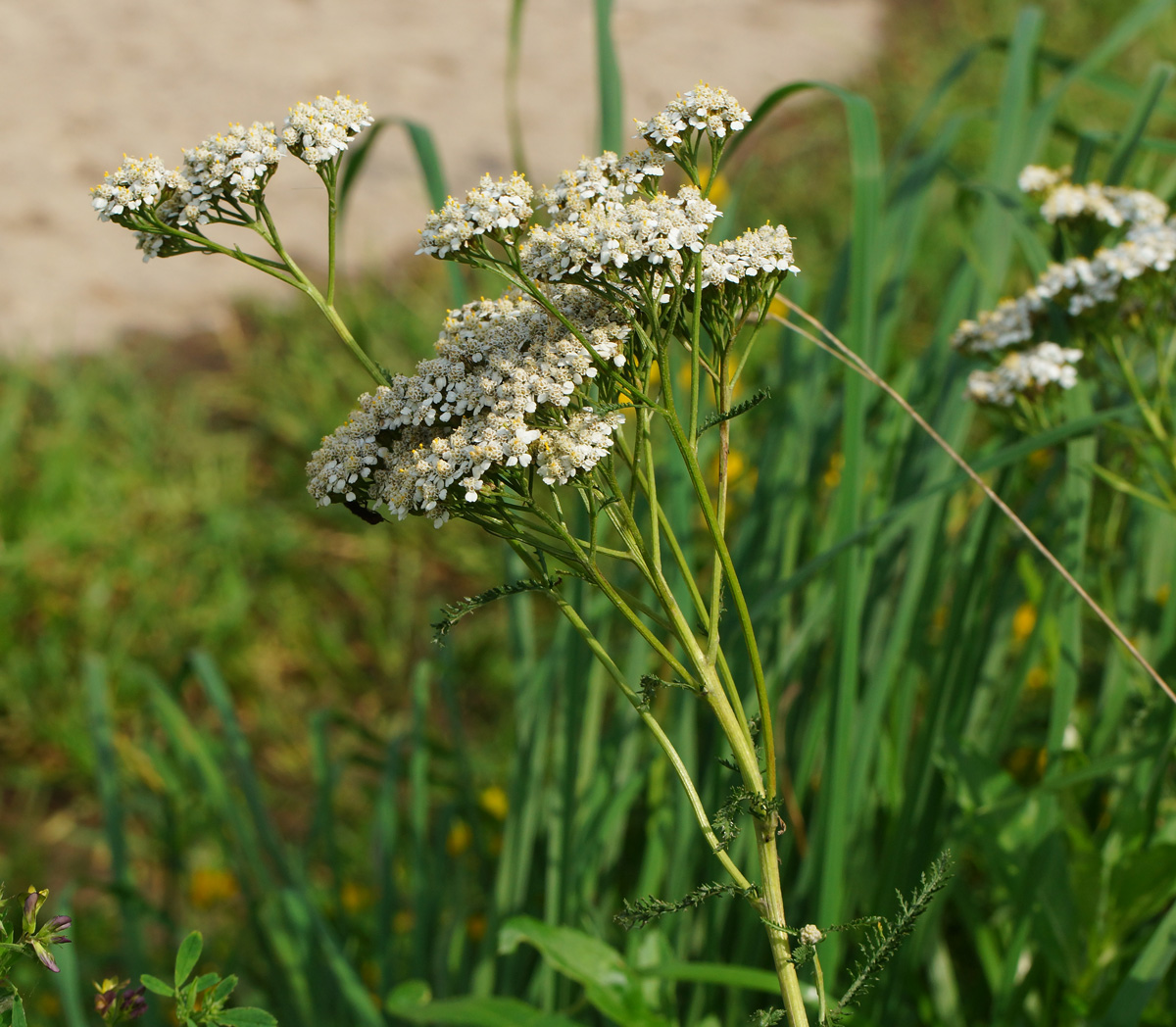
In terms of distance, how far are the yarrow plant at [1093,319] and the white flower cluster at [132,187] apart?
1.10 m

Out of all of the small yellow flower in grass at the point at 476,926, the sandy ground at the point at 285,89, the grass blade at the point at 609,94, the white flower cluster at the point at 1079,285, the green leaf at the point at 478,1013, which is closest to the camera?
the green leaf at the point at 478,1013

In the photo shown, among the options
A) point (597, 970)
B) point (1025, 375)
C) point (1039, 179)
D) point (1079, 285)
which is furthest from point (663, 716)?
point (1039, 179)

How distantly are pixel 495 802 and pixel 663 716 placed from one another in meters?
0.45

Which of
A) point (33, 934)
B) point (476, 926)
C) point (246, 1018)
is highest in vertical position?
point (33, 934)

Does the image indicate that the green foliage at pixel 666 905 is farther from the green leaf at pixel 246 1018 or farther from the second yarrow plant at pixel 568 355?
the green leaf at pixel 246 1018

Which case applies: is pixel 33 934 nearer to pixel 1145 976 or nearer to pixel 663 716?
pixel 1145 976

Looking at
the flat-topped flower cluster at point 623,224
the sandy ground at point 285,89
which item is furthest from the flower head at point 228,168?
the sandy ground at point 285,89

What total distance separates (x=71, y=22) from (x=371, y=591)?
4.19 meters

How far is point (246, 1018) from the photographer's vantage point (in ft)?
3.18

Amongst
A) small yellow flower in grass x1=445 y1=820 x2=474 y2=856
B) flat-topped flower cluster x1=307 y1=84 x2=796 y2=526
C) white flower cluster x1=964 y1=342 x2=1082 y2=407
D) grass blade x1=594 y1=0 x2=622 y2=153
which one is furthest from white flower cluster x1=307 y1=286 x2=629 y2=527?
small yellow flower in grass x1=445 y1=820 x2=474 y2=856

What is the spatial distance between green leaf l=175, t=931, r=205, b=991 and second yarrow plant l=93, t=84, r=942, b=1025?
1.34ft

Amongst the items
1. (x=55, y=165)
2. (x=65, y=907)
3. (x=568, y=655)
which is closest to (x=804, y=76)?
(x=55, y=165)

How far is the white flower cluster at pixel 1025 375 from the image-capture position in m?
1.46

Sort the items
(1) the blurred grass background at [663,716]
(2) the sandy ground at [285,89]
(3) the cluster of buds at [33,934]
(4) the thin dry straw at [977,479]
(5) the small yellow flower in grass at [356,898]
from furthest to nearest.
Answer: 1. (2) the sandy ground at [285,89]
2. (5) the small yellow flower in grass at [356,898]
3. (1) the blurred grass background at [663,716]
4. (4) the thin dry straw at [977,479]
5. (3) the cluster of buds at [33,934]
